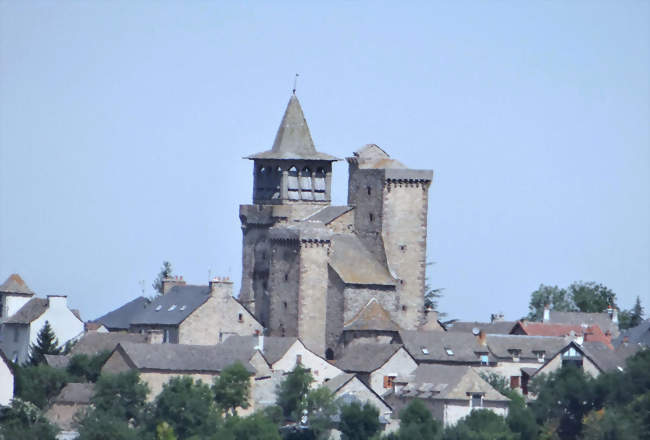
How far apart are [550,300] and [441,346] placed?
5435cm

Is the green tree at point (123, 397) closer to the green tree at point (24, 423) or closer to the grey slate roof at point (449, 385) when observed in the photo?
the green tree at point (24, 423)

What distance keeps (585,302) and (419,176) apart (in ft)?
Answer: 160

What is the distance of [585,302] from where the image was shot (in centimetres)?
15912

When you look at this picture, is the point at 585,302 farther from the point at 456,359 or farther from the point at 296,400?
the point at 296,400

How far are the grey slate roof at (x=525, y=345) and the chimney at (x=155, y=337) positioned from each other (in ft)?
57.0

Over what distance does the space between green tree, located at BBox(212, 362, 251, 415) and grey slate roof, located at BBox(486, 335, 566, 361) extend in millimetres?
18822

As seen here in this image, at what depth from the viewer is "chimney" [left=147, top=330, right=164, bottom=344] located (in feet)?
358

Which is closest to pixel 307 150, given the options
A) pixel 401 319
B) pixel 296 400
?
pixel 401 319

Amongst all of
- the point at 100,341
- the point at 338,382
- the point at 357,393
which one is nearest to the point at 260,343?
the point at 338,382

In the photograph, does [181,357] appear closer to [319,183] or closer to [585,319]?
[319,183]

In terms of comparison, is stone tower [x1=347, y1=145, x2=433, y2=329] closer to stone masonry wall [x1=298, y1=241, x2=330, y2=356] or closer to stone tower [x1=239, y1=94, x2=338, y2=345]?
stone tower [x1=239, y1=94, x2=338, y2=345]

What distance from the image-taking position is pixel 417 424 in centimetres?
9394

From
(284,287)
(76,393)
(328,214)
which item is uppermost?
(328,214)

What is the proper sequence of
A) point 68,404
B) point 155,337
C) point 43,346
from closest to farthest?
1. point 68,404
2. point 155,337
3. point 43,346
